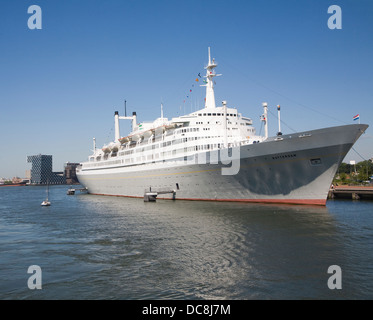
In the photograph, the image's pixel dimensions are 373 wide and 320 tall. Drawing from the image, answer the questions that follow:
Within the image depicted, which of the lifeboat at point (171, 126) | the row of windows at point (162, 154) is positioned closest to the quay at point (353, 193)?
the row of windows at point (162, 154)

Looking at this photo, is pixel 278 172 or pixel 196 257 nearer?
pixel 196 257

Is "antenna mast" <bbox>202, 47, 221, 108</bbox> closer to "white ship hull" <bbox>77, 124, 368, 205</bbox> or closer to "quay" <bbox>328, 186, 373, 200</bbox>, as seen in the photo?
"white ship hull" <bbox>77, 124, 368, 205</bbox>

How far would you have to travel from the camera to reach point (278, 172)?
84.7ft

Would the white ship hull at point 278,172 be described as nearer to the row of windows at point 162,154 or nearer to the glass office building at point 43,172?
the row of windows at point 162,154

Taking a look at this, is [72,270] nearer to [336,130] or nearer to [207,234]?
[207,234]

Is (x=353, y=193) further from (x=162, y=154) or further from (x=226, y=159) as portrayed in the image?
(x=162, y=154)

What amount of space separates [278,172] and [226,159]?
462 centimetres

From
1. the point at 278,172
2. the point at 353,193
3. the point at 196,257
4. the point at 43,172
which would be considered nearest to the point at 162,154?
the point at 278,172

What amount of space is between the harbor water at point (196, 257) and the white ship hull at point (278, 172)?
3377mm

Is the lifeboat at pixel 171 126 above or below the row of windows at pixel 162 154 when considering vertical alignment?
above

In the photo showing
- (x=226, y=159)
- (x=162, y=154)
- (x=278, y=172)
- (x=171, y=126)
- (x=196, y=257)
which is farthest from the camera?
(x=171, y=126)

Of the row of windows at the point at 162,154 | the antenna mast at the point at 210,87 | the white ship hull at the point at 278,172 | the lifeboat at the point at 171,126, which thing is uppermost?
the antenna mast at the point at 210,87

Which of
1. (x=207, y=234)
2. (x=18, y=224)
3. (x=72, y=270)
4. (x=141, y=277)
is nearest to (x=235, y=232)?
(x=207, y=234)

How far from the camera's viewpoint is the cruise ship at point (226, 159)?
79.6 feet
